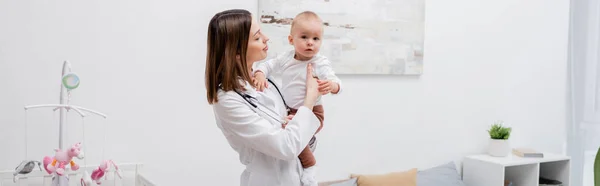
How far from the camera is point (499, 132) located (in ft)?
9.97

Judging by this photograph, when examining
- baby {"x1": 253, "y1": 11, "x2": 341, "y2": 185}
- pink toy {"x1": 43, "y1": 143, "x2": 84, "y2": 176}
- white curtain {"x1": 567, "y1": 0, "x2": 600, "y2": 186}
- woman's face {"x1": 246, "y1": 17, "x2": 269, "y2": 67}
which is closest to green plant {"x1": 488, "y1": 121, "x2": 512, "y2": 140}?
white curtain {"x1": 567, "y1": 0, "x2": 600, "y2": 186}

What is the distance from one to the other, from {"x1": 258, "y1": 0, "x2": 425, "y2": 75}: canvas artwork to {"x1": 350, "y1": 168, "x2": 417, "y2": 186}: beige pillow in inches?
21.0

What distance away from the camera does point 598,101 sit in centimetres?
329

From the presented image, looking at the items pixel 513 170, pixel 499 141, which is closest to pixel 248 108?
pixel 499 141

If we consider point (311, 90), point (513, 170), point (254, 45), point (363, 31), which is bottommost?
point (513, 170)

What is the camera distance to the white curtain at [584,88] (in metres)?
3.29

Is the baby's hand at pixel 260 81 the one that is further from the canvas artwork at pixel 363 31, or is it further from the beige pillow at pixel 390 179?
the beige pillow at pixel 390 179

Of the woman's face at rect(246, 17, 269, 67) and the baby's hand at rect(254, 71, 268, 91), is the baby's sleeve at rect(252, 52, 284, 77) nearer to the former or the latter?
the baby's hand at rect(254, 71, 268, 91)

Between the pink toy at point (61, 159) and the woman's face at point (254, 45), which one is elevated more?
the woman's face at point (254, 45)

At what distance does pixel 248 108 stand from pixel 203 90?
100 centimetres

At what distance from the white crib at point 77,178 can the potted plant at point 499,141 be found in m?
1.97

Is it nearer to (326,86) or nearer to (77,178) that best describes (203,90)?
(77,178)

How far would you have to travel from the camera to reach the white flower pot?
119 inches

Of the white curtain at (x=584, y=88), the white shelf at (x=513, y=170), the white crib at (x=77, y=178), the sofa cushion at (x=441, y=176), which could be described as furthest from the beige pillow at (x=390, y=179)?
the white curtain at (x=584, y=88)
